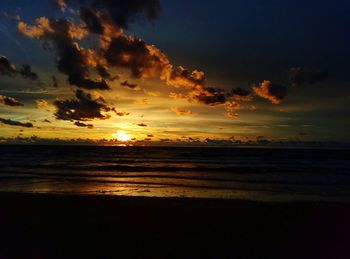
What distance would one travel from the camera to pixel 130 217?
15.4 metres

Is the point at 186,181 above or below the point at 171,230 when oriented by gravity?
above

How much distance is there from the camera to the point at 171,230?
13219mm

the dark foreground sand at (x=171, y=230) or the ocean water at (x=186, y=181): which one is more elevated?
the ocean water at (x=186, y=181)

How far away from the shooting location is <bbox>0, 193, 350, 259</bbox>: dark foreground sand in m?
10.9

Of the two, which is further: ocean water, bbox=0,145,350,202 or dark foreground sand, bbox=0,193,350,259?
ocean water, bbox=0,145,350,202

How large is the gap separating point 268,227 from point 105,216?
19.8 feet

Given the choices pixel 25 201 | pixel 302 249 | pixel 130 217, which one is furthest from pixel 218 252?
pixel 25 201

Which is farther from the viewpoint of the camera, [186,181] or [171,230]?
[186,181]

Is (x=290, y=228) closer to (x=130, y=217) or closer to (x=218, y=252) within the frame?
(x=218, y=252)

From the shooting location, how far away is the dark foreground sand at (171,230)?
10852 millimetres

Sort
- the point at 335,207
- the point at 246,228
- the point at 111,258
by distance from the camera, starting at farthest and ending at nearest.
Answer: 1. the point at 335,207
2. the point at 246,228
3. the point at 111,258

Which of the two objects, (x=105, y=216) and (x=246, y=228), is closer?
(x=246, y=228)

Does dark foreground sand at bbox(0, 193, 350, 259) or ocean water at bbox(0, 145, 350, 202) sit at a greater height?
ocean water at bbox(0, 145, 350, 202)

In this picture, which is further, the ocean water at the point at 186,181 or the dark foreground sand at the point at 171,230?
the ocean water at the point at 186,181
